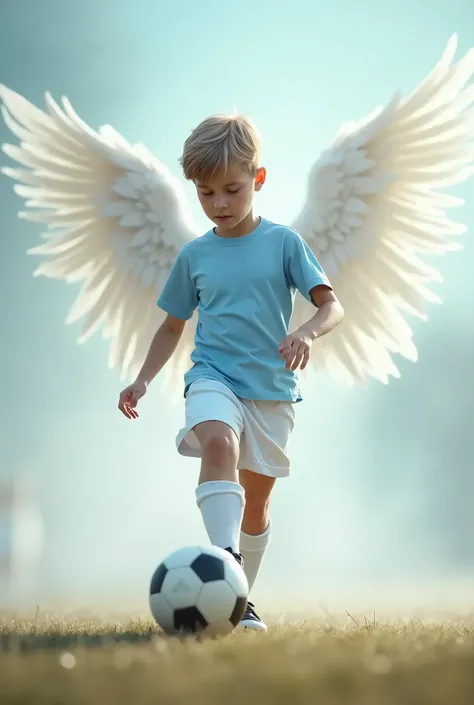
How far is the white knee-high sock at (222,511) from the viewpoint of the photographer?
355 centimetres

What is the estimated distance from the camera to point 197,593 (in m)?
3.03

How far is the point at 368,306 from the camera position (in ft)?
17.7

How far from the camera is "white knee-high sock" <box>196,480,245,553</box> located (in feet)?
11.6

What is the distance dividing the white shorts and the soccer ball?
702mm

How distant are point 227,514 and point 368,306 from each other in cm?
217

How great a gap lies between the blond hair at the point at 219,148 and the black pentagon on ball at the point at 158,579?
5.17 ft

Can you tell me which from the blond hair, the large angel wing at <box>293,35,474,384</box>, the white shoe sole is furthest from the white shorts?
the large angel wing at <box>293,35,474,384</box>

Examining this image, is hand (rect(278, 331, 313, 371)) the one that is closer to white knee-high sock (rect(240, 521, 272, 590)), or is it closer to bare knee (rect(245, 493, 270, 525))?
bare knee (rect(245, 493, 270, 525))

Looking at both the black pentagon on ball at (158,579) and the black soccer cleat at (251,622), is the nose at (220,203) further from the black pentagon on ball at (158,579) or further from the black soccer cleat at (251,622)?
the black soccer cleat at (251,622)

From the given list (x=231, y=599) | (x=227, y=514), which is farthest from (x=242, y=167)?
(x=231, y=599)

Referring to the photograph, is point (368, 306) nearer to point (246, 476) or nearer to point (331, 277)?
point (331, 277)

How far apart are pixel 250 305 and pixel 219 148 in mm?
652

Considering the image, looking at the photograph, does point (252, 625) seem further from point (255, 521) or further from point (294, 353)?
point (294, 353)

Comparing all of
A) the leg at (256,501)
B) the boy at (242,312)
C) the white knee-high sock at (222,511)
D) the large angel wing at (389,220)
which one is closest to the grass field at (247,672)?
the white knee-high sock at (222,511)
